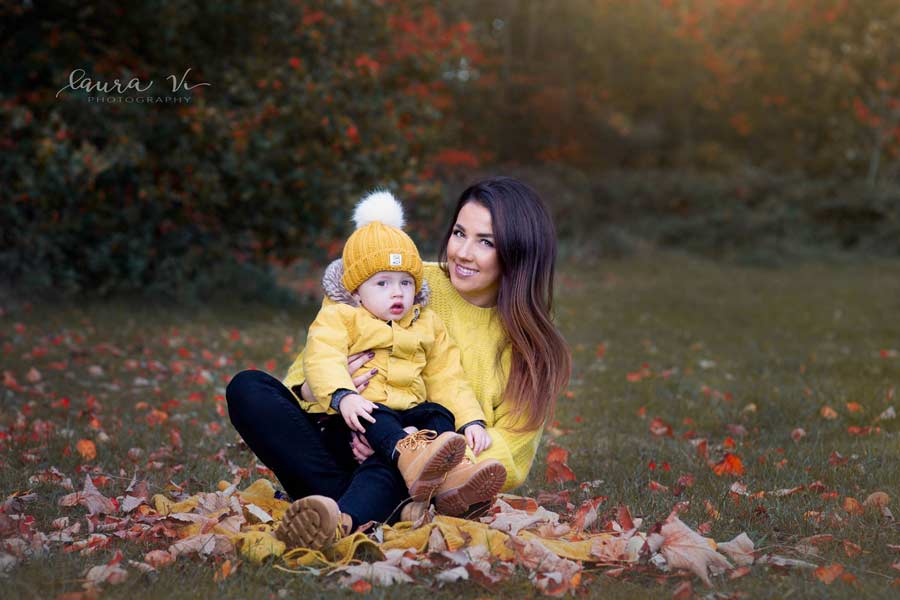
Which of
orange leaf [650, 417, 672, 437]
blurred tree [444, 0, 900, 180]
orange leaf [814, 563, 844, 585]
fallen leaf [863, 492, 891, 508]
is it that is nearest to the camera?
orange leaf [814, 563, 844, 585]

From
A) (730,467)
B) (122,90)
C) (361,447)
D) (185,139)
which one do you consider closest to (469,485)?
(361,447)

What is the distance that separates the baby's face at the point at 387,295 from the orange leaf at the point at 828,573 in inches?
63.1

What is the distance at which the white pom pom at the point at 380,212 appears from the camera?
3699mm

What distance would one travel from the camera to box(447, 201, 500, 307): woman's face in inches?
146

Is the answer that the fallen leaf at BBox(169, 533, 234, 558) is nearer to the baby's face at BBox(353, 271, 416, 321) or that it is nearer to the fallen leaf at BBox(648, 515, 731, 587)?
the baby's face at BBox(353, 271, 416, 321)

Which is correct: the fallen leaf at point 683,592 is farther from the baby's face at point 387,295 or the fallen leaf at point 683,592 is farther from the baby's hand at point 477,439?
the baby's face at point 387,295

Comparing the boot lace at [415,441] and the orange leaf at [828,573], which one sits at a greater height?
the boot lace at [415,441]

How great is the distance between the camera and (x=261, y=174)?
9945mm

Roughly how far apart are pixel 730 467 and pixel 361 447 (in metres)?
1.82

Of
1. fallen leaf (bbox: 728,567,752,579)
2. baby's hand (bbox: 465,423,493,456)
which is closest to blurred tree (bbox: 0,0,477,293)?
baby's hand (bbox: 465,423,493,456)

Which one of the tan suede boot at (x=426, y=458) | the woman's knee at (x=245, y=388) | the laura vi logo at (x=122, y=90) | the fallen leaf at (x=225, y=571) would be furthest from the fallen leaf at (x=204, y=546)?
the laura vi logo at (x=122, y=90)

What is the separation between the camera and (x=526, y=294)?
147 inches

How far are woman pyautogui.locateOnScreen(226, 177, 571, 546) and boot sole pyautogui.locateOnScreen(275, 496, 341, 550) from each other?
0.33m

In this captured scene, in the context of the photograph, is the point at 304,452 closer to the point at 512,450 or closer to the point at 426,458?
the point at 426,458
